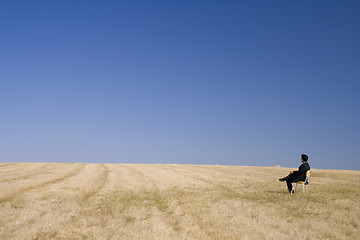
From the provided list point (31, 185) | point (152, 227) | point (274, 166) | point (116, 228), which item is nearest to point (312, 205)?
point (152, 227)

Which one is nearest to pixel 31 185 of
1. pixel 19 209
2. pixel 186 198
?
pixel 19 209

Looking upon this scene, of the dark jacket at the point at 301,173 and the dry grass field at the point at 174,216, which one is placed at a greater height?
the dark jacket at the point at 301,173

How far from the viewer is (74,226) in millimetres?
7980

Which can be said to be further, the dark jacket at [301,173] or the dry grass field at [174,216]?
the dark jacket at [301,173]

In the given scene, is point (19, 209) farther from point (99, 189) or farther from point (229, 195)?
point (229, 195)

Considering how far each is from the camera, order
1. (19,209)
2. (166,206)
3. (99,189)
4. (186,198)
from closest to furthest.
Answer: (19,209), (166,206), (186,198), (99,189)

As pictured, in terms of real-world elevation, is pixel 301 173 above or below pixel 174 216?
above

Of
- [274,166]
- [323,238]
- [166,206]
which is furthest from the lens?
[274,166]

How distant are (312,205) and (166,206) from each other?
19.0 ft

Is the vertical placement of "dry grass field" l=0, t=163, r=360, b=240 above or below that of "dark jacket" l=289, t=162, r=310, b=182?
below

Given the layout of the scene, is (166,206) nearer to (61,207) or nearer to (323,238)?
(61,207)

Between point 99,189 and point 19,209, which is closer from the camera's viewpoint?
point 19,209

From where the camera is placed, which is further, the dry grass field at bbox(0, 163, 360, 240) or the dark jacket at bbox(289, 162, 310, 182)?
the dark jacket at bbox(289, 162, 310, 182)

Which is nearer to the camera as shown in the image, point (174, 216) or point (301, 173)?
point (174, 216)
